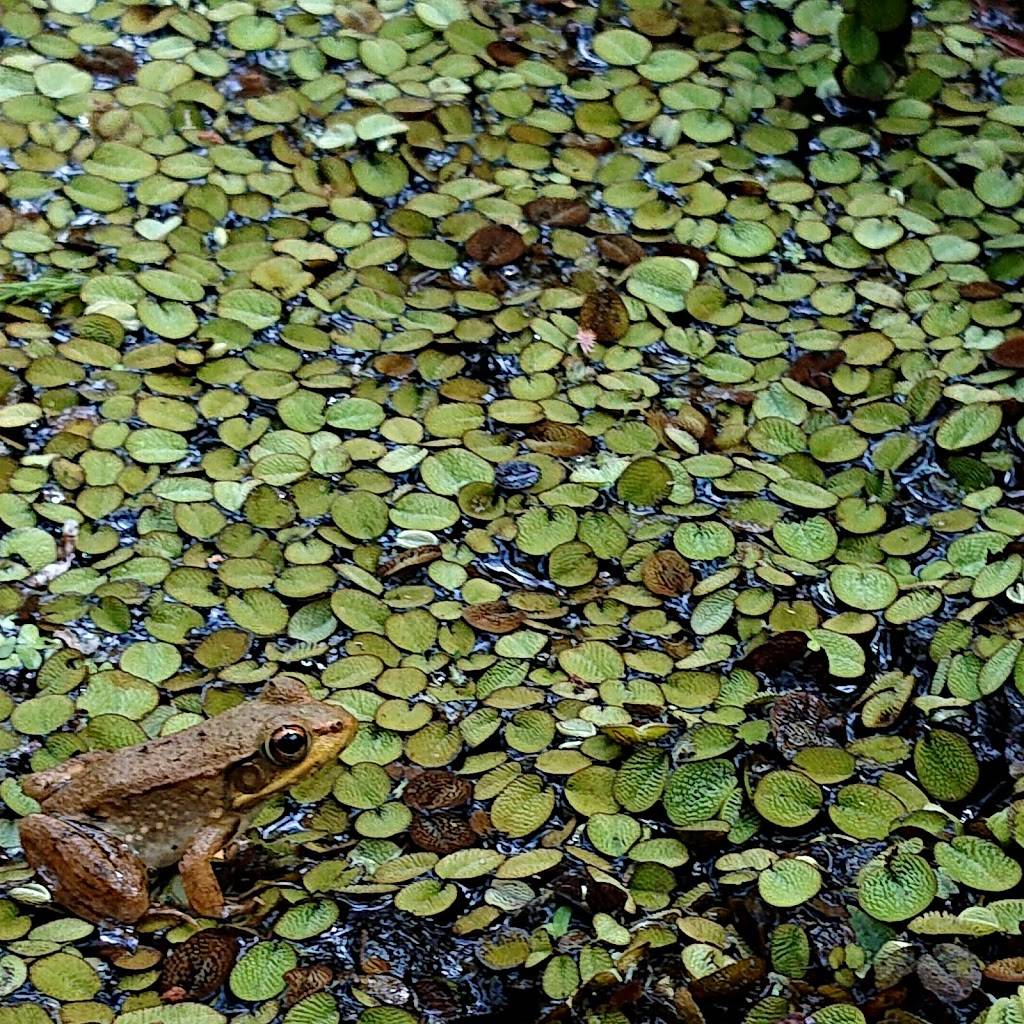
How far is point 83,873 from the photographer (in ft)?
9.09

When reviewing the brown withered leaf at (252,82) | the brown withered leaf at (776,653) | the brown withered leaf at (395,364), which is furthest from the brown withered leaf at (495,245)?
the brown withered leaf at (776,653)

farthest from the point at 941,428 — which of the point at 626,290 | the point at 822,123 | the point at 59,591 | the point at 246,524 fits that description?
the point at 59,591

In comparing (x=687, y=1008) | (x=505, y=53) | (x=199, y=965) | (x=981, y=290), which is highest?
(x=505, y=53)

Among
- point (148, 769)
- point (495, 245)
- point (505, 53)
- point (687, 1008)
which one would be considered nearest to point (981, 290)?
point (495, 245)

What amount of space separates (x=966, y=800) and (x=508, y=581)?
1.09 m

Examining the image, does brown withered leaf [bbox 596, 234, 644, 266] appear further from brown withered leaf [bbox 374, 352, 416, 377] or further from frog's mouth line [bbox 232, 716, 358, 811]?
frog's mouth line [bbox 232, 716, 358, 811]

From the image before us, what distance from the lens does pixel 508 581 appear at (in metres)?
3.41

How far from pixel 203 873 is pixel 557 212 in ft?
7.18

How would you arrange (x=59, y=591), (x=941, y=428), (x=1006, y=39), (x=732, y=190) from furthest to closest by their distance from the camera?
(x=1006, y=39) → (x=732, y=190) → (x=941, y=428) → (x=59, y=591)

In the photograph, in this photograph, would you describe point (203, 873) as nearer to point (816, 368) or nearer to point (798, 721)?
point (798, 721)

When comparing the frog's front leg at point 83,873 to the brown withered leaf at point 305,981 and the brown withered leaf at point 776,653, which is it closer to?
the brown withered leaf at point 305,981

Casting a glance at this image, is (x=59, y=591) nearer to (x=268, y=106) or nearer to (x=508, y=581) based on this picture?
(x=508, y=581)

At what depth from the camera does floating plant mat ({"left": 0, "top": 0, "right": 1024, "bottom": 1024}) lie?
276 centimetres

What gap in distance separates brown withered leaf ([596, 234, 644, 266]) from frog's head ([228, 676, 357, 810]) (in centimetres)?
169
